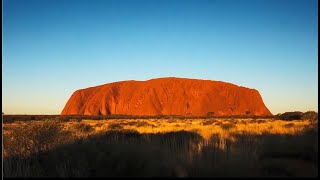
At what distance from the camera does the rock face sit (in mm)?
113875

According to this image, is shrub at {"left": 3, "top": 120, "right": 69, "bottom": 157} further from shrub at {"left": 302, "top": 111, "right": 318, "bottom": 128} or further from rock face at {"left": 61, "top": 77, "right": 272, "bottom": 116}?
rock face at {"left": 61, "top": 77, "right": 272, "bottom": 116}

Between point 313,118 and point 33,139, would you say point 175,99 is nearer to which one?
point 313,118

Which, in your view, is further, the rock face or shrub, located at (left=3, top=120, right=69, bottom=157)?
the rock face

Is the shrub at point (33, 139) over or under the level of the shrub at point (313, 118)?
under

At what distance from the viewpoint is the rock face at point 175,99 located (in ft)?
374

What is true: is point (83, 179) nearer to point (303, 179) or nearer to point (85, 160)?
point (85, 160)

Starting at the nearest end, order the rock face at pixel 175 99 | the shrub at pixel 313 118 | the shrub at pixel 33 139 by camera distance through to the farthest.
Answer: the shrub at pixel 33 139 → the shrub at pixel 313 118 → the rock face at pixel 175 99

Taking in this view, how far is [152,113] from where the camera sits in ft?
374

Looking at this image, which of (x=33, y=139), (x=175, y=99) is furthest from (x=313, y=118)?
(x=175, y=99)

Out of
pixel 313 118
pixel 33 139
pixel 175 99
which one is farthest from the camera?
pixel 175 99

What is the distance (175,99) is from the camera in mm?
117438

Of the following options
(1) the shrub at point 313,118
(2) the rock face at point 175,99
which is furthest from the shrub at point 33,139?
(2) the rock face at point 175,99

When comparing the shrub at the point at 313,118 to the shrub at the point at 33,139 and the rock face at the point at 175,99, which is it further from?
the rock face at the point at 175,99

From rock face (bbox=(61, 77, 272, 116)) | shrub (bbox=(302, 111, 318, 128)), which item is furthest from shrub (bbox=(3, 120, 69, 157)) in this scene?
rock face (bbox=(61, 77, 272, 116))
